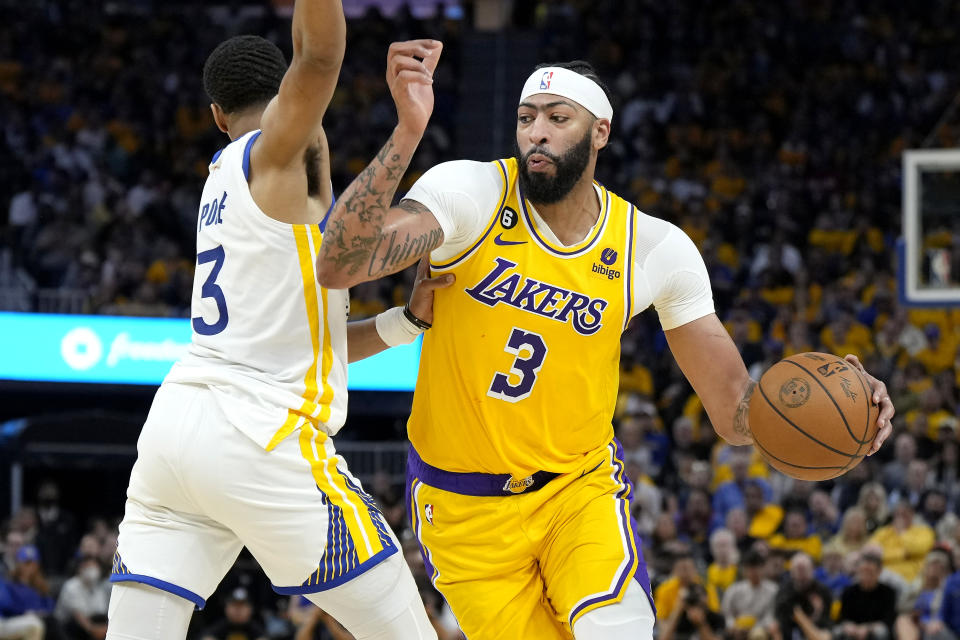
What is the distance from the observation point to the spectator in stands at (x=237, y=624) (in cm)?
967

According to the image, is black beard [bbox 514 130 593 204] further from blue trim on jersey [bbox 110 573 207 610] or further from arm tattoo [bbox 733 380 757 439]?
blue trim on jersey [bbox 110 573 207 610]

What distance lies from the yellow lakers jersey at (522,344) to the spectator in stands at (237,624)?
572 cm

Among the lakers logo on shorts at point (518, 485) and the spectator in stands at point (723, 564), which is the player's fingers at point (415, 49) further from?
the spectator in stands at point (723, 564)

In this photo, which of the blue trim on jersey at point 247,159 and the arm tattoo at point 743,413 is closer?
the blue trim on jersey at point 247,159

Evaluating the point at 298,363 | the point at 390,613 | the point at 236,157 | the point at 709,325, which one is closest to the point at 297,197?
the point at 236,157

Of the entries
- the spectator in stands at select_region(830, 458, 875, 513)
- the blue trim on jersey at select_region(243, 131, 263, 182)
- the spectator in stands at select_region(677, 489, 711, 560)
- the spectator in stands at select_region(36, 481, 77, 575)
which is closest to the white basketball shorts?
the blue trim on jersey at select_region(243, 131, 263, 182)

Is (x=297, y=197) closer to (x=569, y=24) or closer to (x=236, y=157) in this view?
(x=236, y=157)

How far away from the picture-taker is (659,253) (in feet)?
15.1

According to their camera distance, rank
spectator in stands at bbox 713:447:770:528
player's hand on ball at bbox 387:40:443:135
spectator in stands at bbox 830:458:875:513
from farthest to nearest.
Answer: spectator in stands at bbox 713:447:770:528, spectator in stands at bbox 830:458:875:513, player's hand on ball at bbox 387:40:443:135

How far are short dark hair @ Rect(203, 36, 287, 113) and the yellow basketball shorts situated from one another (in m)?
1.50

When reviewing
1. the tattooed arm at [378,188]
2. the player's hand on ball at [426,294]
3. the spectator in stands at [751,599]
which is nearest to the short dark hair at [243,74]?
the tattooed arm at [378,188]

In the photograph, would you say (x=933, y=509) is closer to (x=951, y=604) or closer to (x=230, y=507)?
(x=951, y=604)

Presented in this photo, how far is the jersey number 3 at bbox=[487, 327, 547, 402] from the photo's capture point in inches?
173

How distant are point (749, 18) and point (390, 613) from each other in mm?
17251
